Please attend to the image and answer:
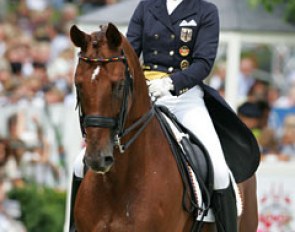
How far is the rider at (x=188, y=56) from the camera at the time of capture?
313 inches

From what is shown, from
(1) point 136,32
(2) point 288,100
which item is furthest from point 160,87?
(2) point 288,100

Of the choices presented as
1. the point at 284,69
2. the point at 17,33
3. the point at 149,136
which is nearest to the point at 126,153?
the point at 149,136

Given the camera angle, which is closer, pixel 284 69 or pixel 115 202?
pixel 115 202

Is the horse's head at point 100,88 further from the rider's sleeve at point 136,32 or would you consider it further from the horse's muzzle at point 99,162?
the rider's sleeve at point 136,32

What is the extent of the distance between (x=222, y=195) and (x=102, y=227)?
124 centimetres

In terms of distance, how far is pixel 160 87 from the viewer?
299 inches

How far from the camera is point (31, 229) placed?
13.5m

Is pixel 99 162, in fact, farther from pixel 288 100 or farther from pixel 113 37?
pixel 288 100

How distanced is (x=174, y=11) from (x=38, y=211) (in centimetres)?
608

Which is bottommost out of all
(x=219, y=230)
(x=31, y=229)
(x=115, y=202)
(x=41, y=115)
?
(x=31, y=229)

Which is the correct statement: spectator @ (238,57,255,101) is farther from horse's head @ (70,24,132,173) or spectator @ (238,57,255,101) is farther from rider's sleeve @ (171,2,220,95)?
horse's head @ (70,24,132,173)

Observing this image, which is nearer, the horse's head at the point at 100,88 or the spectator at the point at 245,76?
the horse's head at the point at 100,88

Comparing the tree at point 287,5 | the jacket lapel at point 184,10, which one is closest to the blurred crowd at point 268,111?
the tree at point 287,5

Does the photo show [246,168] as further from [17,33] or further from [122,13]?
[17,33]
